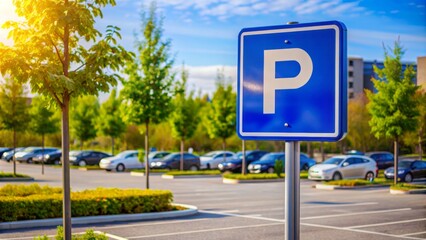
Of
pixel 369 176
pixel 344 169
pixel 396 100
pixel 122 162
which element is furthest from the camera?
pixel 122 162

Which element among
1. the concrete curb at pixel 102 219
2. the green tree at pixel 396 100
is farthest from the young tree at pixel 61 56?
the green tree at pixel 396 100

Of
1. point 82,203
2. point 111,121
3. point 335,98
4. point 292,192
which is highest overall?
point 335,98

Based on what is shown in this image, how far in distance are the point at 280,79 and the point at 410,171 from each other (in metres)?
31.5

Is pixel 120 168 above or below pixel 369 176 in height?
below

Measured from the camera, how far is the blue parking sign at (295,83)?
2830 mm

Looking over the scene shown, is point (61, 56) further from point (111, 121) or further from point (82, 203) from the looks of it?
point (111, 121)

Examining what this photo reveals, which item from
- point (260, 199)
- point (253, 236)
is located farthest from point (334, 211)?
point (253, 236)

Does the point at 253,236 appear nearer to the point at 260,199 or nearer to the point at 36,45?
the point at 36,45

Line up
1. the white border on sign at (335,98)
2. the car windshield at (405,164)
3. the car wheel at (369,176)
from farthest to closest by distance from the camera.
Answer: the car windshield at (405,164), the car wheel at (369,176), the white border on sign at (335,98)

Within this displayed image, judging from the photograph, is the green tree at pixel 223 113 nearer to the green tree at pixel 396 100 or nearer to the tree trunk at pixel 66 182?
the green tree at pixel 396 100

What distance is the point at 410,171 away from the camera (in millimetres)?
32406

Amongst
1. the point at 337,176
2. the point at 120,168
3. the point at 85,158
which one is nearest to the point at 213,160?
the point at 120,168

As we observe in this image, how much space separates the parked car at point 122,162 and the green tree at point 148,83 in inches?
744

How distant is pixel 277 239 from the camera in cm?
1261
